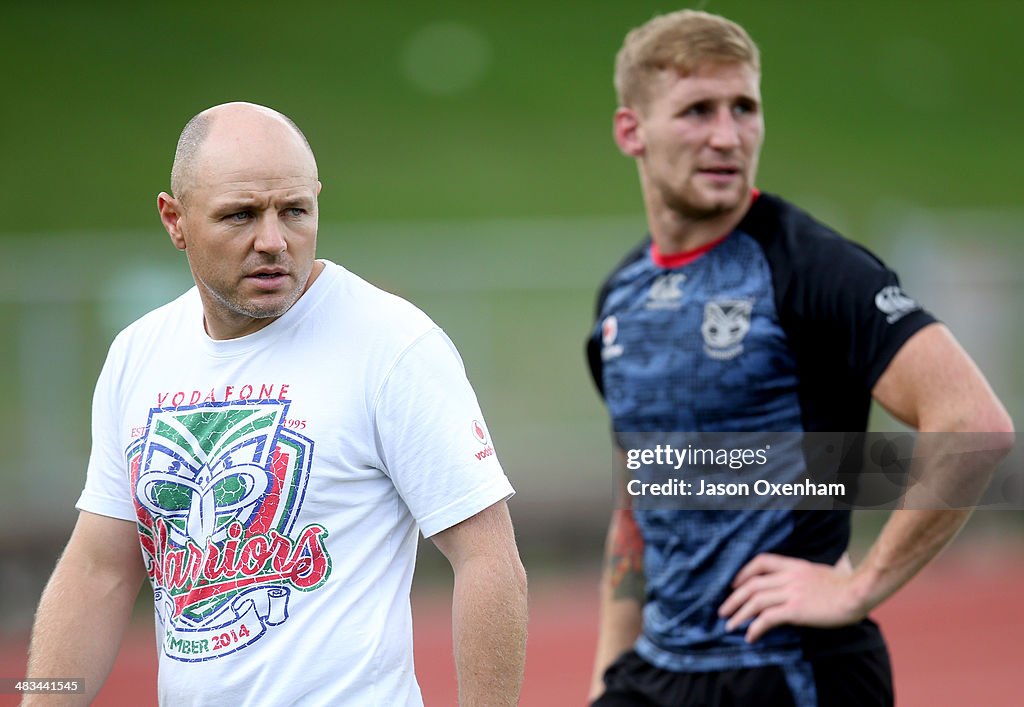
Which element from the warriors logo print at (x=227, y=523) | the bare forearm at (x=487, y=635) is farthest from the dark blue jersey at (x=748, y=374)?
the warriors logo print at (x=227, y=523)

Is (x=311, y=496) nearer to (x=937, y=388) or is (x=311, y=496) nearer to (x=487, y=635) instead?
(x=487, y=635)

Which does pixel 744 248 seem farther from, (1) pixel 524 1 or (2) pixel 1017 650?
(1) pixel 524 1

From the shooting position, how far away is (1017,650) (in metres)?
10.5

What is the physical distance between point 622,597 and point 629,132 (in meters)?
1.46

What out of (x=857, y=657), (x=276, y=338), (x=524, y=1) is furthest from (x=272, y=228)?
(x=524, y=1)

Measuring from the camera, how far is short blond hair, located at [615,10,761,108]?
4133 millimetres

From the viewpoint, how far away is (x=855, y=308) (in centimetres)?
361

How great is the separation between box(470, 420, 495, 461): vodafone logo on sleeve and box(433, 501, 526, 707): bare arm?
5.1 inches

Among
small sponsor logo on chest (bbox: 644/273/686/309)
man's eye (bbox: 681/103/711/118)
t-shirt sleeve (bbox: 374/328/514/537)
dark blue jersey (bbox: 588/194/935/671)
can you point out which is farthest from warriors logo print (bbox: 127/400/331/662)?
man's eye (bbox: 681/103/711/118)

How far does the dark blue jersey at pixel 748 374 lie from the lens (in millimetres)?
3666

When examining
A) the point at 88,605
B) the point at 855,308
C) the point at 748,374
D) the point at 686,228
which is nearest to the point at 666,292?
the point at 686,228

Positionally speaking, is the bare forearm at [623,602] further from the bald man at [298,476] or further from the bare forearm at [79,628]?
the bare forearm at [79,628]

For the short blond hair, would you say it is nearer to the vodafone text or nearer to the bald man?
the bald man

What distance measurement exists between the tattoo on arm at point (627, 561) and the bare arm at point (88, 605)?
64.9 inches
